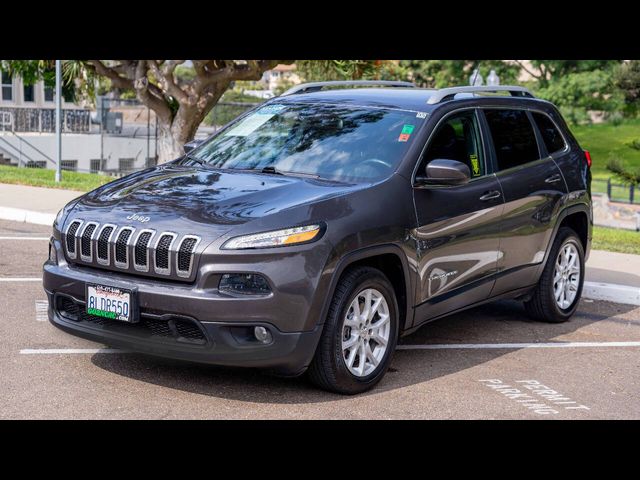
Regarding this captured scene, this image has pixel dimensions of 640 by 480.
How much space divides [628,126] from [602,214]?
41.3m

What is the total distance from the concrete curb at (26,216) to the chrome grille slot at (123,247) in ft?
24.1

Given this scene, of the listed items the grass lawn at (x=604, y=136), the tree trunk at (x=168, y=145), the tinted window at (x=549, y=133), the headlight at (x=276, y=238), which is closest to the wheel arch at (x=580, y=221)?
the tinted window at (x=549, y=133)

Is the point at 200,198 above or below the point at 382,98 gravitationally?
below

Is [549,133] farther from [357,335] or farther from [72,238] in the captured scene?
[72,238]

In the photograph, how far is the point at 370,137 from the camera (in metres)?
6.38

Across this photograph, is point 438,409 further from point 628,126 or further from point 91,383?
point 628,126

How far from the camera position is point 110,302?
5.33 metres

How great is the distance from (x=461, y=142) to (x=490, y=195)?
0.43 m

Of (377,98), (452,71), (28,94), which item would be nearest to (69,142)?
(28,94)

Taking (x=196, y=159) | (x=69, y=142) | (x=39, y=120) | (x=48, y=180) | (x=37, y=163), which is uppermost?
(x=196, y=159)

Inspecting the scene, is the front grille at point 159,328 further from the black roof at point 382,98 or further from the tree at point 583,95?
the tree at point 583,95

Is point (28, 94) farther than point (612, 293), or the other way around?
point (28, 94)

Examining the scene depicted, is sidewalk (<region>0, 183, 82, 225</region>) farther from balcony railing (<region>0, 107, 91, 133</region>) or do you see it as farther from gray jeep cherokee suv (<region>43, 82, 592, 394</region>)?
balcony railing (<region>0, 107, 91, 133</region>)
